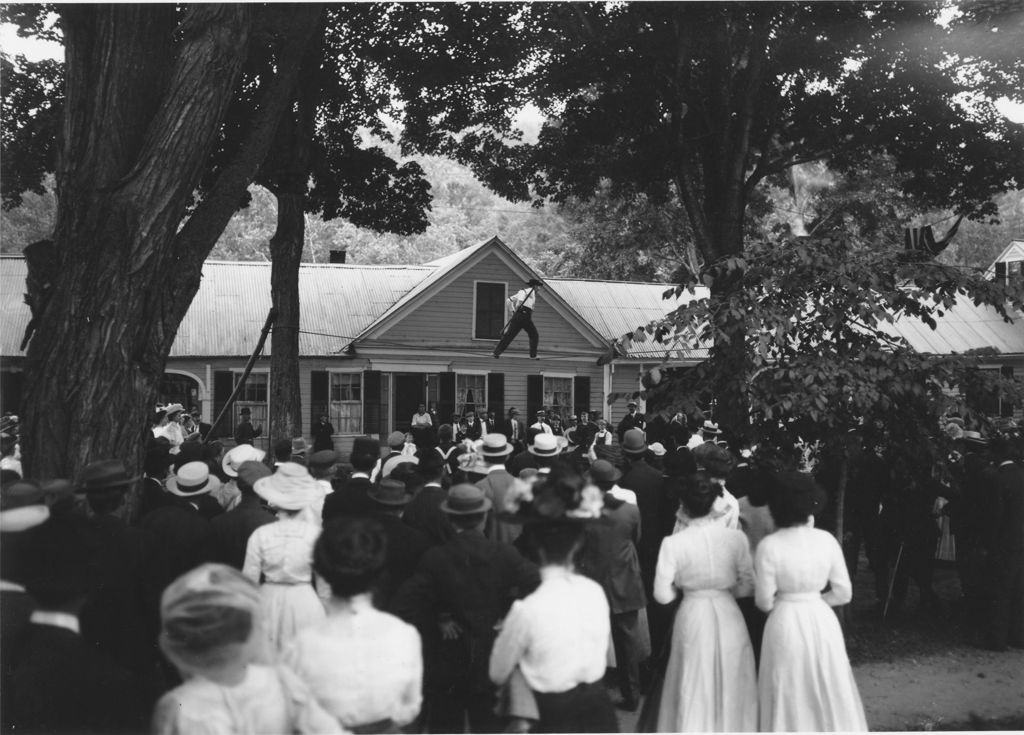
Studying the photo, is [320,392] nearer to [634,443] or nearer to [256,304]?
[256,304]

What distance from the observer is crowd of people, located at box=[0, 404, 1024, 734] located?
350cm

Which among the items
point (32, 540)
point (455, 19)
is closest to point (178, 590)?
point (32, 540)

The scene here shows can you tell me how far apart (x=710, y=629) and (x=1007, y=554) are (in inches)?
200

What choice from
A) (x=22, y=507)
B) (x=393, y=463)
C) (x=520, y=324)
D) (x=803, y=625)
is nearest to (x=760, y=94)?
(x=520, y=324)

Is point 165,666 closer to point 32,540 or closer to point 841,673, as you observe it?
point 32,540

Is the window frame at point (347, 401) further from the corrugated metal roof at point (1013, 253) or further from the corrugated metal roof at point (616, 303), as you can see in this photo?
the corrugated metal roof at point (1013, 253)

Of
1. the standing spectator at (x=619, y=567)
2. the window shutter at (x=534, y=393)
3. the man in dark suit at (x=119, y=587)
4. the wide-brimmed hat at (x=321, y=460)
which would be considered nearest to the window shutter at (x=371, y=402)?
the window shutter at (x=534, y=393)

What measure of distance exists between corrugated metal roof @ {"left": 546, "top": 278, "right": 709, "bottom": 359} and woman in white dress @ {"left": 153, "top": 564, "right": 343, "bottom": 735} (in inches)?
1031

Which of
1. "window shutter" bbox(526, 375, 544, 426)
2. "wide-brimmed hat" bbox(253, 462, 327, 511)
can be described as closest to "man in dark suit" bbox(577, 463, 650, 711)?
"wide-brimmed hat" bbox(253, 462, 327, 511)

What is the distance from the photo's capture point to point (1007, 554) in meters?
8.78

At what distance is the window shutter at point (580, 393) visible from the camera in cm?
2848

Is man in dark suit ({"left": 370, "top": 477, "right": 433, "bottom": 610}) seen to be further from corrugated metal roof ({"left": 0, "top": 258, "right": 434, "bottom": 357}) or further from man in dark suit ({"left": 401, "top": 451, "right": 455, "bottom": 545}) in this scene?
corrugated metal roof ({"left": 0, "top": 258, "right": 434, "bottom": 357})

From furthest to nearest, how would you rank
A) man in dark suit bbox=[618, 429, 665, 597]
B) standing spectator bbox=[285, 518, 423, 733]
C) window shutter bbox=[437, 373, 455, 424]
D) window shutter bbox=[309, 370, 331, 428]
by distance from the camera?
1. window shutter bbox=[437, 373, 455, 424]
2. window shutter bbox=[309, 370, 331, 428]
3. man in dark suit bbox=[618, 429, 665, 597]
4. standing spectator bbox=[285, 518, 423, 733]

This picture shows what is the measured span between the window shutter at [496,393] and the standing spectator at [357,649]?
2342cm
